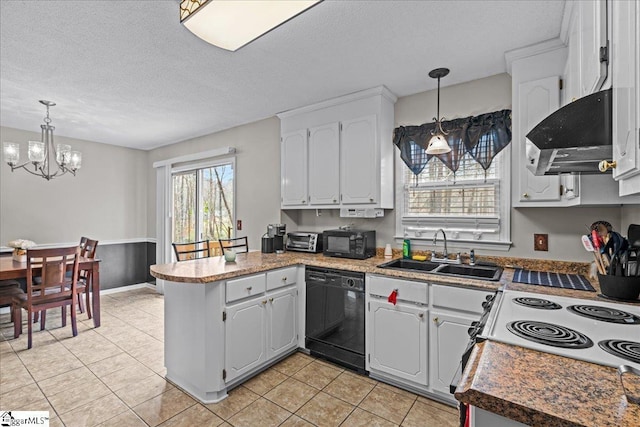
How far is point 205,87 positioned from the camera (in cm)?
296

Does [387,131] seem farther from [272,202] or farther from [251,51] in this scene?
[272,202]

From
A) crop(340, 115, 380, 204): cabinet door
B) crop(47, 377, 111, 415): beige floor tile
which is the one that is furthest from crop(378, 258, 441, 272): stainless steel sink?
crop(47, 377, 111, 415): beige floor tile

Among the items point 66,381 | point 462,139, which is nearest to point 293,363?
point 66,381

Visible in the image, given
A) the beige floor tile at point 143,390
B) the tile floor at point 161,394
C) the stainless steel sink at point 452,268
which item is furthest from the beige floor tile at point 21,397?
the stainless steel sink at point 452,268

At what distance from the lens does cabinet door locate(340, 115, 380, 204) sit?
9.61ft

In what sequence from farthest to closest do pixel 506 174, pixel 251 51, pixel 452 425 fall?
pixel 506 174, pixel 251 51, pixel 452 425

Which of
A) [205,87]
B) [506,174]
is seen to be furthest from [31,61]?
[506,174]

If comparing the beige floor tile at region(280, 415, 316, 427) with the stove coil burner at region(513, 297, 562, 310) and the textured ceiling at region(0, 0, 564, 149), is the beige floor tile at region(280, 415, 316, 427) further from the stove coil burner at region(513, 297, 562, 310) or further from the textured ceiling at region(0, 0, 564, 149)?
the textured ceiling at region(0, 0, 564, 149)

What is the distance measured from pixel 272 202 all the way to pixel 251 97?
4.21 feet

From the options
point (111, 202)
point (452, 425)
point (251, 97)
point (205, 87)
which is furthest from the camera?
point (111, 202)

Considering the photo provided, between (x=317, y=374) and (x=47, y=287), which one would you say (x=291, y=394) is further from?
(x=47, y=287)

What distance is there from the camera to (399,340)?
7.71 ft

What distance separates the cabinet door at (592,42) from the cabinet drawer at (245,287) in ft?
7.43

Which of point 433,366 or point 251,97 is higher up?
point 251,97
